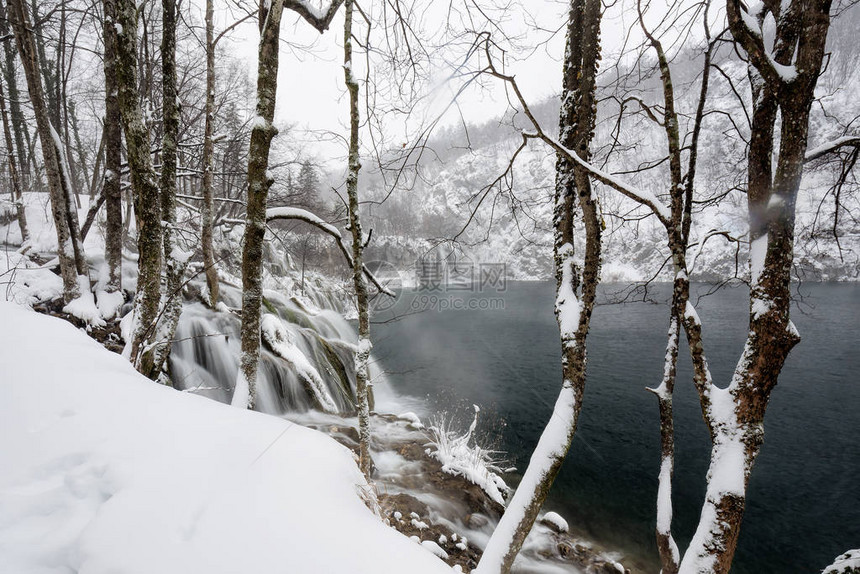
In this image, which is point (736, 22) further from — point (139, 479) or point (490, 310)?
point (490, 310)

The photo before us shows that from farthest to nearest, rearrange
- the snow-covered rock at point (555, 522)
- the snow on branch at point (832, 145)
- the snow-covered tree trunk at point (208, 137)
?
the snow-covered rock at point (555, 522) < the snow-covered tree trunk at point (208, 137) < the snow on branch at point (832, 145)

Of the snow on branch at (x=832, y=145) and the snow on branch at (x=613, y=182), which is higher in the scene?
the snow on branch at (x=832, y=145)

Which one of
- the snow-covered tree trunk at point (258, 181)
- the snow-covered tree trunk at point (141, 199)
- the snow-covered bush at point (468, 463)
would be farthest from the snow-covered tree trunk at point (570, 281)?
the snow-covered bush at point (468, 463)

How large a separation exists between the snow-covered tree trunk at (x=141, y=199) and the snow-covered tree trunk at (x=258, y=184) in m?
1.20

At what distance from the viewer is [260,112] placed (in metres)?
2.93

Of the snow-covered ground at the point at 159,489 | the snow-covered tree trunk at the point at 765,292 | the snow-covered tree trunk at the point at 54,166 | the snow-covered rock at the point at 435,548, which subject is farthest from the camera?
the snow-covered tree trunk at the point at 54,166

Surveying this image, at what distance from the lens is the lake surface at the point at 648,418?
23.3 feet

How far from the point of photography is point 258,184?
2.98m

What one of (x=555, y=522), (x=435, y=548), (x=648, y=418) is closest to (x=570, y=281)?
(x=435, y=548)

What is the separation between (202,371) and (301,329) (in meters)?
2.89

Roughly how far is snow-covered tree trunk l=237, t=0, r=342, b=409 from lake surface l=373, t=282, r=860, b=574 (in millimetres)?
3157

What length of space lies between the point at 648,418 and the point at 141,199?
14.4 meters

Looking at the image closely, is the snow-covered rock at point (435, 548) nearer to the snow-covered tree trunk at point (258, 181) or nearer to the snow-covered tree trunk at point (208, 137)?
the snow-covered tree trunk at point (258, 181)

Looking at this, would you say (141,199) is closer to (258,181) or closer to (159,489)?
(258,181)
